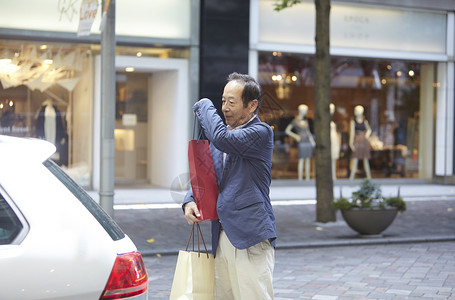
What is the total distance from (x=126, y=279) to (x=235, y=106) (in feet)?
4.05

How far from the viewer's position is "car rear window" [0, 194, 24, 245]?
2.84m

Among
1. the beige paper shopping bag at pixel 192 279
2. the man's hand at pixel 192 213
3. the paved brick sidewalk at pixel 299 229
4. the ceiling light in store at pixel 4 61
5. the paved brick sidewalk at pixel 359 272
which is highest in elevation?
the ceiling light in store at pixel 4 61

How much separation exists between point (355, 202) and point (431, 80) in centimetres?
1072

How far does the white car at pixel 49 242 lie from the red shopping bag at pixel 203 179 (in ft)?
2.76

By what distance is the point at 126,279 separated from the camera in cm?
304

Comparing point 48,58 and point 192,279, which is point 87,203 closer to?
point 192,279

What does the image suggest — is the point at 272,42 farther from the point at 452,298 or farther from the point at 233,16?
the point at 452,298

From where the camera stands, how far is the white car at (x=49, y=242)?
280cm

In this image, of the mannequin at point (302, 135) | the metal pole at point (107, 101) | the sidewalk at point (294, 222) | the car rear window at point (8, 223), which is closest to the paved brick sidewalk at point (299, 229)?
the sidewalk at point (294, 222)

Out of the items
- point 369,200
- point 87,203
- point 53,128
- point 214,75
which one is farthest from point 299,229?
point 87,203

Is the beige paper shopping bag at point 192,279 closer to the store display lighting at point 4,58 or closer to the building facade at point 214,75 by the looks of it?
the building facade at point 214,75

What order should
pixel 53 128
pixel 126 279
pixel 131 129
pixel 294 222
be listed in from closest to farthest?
1. pixel 126 279
2. pixel 294 222
3. pixel 53 128
4. pixel 131 129

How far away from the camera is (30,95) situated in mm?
15414

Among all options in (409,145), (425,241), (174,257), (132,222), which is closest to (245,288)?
(174,257)
